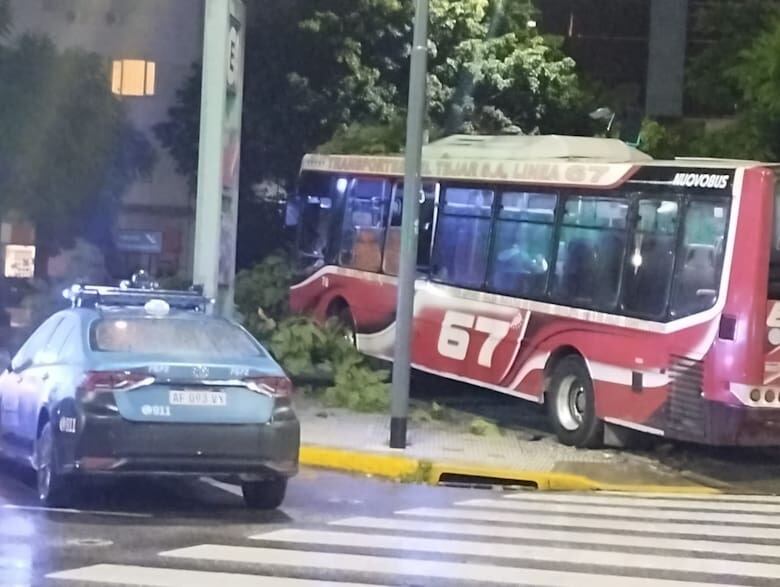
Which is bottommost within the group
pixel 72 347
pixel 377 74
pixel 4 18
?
pixel 72 347

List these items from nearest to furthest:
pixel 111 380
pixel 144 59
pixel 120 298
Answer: pixel 111 380, pixel 120 298, pixel 144 59

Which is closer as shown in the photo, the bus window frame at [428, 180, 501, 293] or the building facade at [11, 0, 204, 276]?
the bus window frame at [428, 180, 501, 293]

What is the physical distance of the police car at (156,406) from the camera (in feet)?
32.8

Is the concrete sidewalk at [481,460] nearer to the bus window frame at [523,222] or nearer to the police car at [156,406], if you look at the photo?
the bus window frame at [523,222]

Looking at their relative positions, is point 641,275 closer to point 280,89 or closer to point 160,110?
point 280,89

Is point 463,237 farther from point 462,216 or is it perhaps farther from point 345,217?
point 345,217

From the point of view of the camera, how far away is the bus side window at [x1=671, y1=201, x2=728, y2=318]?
1374 cm

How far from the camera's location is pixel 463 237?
57.7ft

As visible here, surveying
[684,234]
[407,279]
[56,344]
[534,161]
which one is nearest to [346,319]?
[534,161]

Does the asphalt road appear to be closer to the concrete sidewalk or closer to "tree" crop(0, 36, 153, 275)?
the concrete sidewalk

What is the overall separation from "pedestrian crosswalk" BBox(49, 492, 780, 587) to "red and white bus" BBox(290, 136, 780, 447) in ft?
6.12

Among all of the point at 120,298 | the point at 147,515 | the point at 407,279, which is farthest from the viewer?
the point at 407,279

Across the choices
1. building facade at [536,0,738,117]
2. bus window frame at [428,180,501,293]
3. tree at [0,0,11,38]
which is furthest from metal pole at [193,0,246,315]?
Result: building facade at [536,0,738,117]

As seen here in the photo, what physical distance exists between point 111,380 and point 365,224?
10.0 meters
